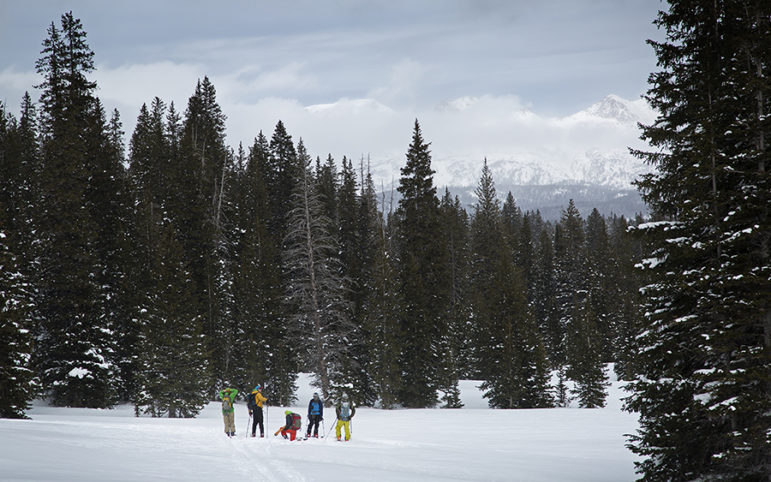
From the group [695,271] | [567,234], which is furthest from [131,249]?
[567,234]

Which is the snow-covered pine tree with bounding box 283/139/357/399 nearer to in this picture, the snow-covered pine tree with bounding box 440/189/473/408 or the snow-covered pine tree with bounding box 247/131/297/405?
the snow-covered pine tree with bounding box 247/131/297/405

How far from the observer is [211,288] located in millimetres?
40781

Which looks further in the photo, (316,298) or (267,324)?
(267,324)

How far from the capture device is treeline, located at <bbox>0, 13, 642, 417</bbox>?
94.9ft

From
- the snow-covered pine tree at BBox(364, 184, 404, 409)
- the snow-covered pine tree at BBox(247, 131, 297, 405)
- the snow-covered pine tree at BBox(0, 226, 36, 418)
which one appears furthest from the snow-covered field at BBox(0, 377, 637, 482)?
the snow-covered pine tree at BBox(247, 131, 297, 405)

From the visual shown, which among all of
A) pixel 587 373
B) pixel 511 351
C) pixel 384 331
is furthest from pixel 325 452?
pixel 587 373

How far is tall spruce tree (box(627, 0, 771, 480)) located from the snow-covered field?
488cm

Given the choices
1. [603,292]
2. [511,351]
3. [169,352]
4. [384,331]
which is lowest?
[511,351]

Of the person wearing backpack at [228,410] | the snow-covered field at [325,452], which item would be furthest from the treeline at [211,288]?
the person wearing backpack at [228,410]

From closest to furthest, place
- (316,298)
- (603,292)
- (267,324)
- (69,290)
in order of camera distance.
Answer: (69,290) < (316,298) < (267,324) < (603,292)

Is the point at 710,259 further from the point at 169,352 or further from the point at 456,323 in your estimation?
the point at 456,323

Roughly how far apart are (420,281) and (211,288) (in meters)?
15.6

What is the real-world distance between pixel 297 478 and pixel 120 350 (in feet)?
81.9

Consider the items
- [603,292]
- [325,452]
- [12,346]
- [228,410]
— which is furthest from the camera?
[603,292]
